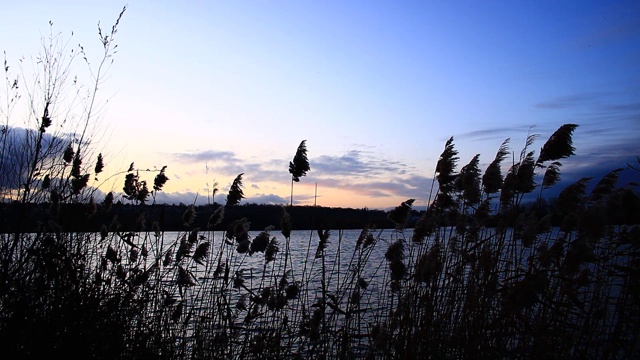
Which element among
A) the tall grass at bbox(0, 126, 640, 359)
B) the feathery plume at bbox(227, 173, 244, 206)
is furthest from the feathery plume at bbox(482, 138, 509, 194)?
the feathery plume at bbox(227, 173, 244, 206)

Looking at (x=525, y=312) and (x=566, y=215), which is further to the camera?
(x=525, y=312)

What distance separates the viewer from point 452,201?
5496 mm

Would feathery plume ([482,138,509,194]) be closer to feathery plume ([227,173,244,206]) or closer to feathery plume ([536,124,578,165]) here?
feathery plume ([536,124,578,165])

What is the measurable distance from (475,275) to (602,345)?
1.57m

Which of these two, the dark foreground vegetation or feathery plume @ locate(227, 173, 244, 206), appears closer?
the dark foreground vegetation

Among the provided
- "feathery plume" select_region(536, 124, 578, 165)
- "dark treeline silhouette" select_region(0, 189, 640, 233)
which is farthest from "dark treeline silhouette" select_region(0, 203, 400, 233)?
"feathery plume" select_region(536, 124, 578, 165)

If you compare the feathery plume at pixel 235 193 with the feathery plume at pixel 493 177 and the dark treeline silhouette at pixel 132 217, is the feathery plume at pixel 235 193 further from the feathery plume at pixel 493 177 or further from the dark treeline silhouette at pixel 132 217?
the feathery plume at pixel 493 177

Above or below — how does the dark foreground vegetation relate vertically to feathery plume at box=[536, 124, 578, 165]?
below

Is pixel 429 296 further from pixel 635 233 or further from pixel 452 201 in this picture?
pixel 635 233

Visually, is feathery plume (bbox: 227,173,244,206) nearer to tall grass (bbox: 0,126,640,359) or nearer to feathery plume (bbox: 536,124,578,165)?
tall grass (bbox: 0,126,640,359)

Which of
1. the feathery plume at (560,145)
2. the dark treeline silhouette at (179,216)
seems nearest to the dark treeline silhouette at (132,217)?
the dark treeline silhouette at (179,216)

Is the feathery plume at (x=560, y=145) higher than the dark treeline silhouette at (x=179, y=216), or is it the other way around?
the feathery plume at (x=560, y=145)

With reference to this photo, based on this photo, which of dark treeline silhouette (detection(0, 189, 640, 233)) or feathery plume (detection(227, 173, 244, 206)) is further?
feathery plume (detection(227, 173, 244, 206))

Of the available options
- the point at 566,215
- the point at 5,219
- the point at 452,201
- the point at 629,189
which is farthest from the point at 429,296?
the point at 5,219
